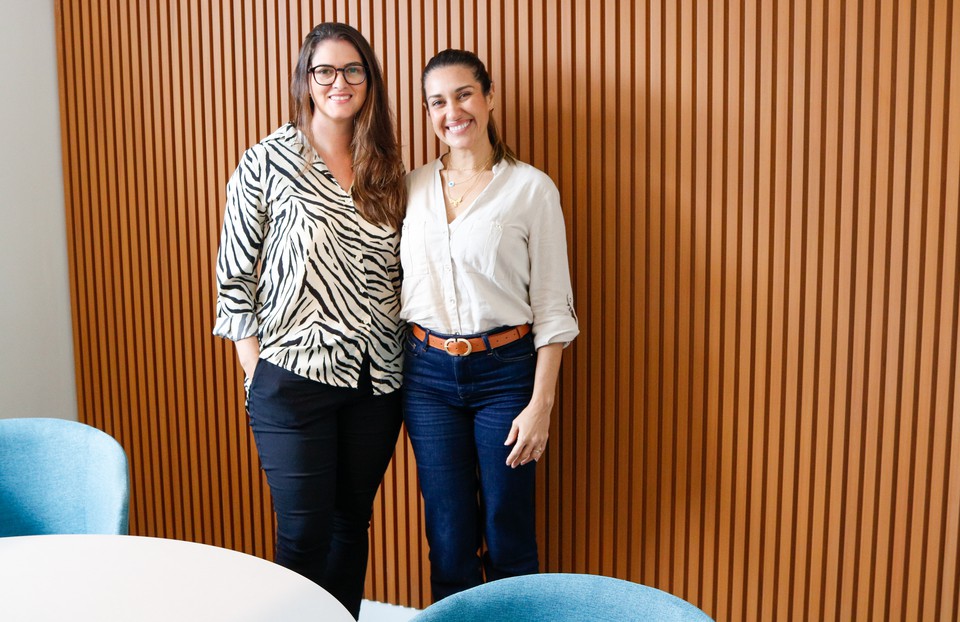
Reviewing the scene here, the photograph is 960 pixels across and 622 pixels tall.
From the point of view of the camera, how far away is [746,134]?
8.93 feet

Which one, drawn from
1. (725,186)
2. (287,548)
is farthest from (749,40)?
(287,548)

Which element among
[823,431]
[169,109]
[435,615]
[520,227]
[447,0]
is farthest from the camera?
[169,109]

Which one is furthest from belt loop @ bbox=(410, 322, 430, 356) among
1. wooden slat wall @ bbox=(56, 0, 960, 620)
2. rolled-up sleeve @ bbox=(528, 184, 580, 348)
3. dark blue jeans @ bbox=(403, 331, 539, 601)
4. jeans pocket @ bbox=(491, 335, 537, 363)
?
wooden slat wall @ bbox=(56, 0, 960, 620)

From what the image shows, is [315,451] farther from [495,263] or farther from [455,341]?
[495,263]

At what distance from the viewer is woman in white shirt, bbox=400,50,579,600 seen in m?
2.58

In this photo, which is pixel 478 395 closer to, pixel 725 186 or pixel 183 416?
pixel 725 186

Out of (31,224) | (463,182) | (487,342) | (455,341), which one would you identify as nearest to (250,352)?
(455,341)

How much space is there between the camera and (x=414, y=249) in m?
2.63

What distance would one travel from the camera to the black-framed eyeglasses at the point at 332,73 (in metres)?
2.60

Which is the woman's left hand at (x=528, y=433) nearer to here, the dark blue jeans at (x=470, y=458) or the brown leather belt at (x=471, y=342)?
the dark blue jeans at (x=470, y=458)

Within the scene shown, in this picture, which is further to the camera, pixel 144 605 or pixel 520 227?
pixel 520 227

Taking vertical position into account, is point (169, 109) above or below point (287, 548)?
above

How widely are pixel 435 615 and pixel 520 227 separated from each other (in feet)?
4.67

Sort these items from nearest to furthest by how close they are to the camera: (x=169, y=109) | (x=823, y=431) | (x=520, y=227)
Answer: (x=520, y=227) → (x=823, y=431) → (x=169, y=109)
